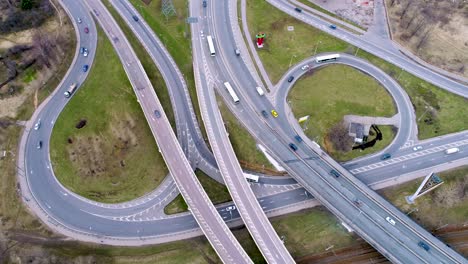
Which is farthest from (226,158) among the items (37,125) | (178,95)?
(37,125)

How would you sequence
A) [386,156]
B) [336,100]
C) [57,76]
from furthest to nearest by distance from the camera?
[57,76], [336,100], [386,156]

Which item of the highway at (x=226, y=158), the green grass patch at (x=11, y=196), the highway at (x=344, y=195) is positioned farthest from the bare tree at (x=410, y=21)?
the green grass patch at (x=11, y=196)

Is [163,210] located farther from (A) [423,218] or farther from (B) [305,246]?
(A) [423,218]

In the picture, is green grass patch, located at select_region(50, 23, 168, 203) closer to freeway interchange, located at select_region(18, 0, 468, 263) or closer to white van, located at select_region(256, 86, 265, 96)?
freeway interchange, located at select_region(18, 0, 468, 263)

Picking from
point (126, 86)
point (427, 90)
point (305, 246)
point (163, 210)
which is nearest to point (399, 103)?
point (427, 90)

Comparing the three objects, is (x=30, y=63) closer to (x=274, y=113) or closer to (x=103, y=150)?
(x=103, y=150)

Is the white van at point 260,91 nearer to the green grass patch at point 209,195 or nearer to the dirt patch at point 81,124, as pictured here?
the green grass patch at point 209,195

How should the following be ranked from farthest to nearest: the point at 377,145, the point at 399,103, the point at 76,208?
the point at 399,103
the point at 377,145
the point at 76,208
